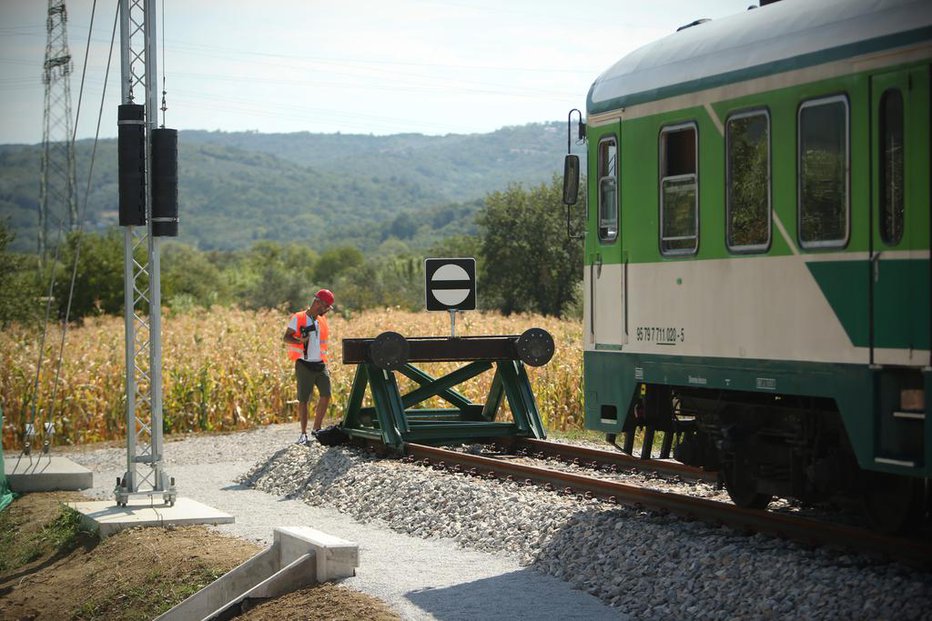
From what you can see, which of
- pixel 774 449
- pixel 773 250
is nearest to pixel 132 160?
pixel 773 250

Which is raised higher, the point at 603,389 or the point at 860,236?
the point at 860,236

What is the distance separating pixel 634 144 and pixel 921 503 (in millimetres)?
3776

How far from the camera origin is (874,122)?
8031 mm

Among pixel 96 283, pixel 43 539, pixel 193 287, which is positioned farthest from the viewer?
pixel 193 287

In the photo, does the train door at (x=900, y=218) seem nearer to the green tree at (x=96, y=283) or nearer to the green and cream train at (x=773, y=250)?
the green and cream train at (x=773, y=250)

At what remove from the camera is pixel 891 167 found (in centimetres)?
796

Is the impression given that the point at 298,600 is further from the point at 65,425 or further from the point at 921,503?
the point at 65,425

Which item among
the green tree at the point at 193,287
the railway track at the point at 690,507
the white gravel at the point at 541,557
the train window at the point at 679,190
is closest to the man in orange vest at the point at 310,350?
the white gravel at the point at 541,557

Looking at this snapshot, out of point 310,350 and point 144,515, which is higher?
point 310,350

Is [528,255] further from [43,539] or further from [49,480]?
[43,539]

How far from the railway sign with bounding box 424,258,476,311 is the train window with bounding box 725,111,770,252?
20.8ft

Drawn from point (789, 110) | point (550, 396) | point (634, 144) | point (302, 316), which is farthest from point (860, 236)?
point (550, 396)

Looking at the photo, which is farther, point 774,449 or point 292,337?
point 292,337

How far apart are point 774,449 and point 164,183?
659 centimetres
